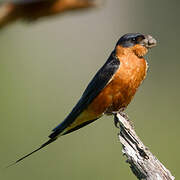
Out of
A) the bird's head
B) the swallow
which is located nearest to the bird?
the bird's head

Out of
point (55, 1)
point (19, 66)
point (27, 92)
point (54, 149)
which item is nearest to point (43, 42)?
point (19, 66)

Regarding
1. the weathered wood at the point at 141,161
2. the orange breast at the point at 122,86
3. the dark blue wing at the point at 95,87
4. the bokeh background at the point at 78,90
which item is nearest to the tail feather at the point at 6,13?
the bokeh background at the point at 78,90

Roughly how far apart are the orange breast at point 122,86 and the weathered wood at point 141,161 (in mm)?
832

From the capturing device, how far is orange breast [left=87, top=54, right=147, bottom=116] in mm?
6711

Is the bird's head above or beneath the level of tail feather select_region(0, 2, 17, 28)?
beneath

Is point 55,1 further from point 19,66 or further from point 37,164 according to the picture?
point 19,66

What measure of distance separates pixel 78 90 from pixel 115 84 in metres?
5.86

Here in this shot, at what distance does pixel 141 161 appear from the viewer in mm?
5570

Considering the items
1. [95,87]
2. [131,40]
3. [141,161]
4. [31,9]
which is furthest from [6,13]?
[141,161]

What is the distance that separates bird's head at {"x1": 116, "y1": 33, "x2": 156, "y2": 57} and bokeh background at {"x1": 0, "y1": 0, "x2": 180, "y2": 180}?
2.83 ft

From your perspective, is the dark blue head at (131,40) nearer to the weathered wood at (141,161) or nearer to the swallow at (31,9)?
the swallow at (31,9)

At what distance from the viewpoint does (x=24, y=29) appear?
15.7 m

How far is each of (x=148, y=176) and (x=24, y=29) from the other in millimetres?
10538

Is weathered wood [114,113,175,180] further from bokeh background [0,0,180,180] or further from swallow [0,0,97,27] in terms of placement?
bokeh background [0,0,180,180]
